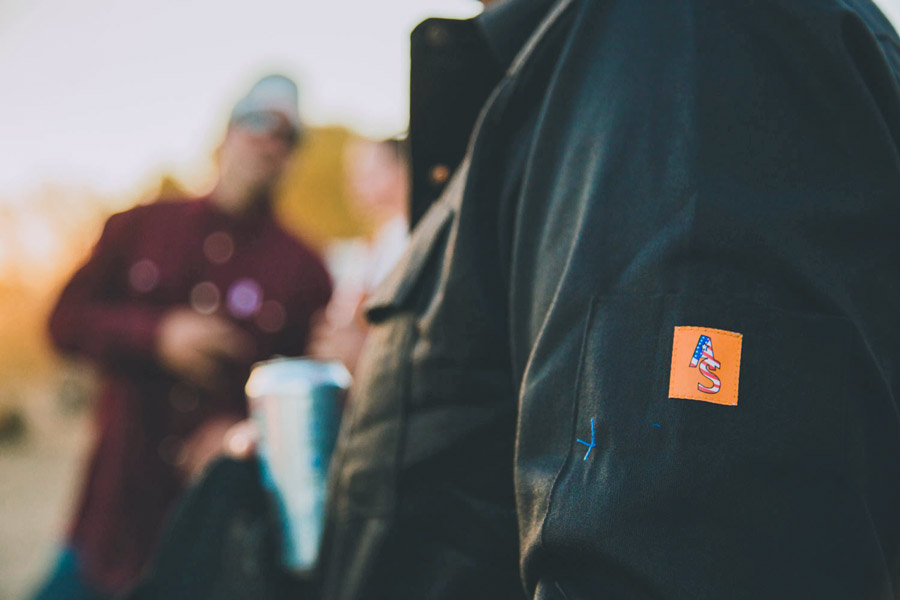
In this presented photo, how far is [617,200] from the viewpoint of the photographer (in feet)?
2.49

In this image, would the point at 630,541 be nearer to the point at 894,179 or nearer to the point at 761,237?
the point at 761,237

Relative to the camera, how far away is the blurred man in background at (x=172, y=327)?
267 centimetres

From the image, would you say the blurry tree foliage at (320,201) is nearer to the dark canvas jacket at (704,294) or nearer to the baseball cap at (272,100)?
the baseball cap at (272,100)

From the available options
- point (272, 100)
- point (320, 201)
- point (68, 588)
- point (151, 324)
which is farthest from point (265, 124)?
point (320, 201)

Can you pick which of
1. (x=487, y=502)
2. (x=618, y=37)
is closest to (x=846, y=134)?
Result: (x=618, y=37)

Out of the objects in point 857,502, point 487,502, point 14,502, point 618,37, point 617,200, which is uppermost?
point 618,37

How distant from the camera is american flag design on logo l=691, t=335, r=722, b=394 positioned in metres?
0.67

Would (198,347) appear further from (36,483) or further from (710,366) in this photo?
(36,483)

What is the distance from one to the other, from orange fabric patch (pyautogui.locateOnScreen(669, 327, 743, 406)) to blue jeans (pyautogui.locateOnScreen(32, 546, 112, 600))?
8.78ft

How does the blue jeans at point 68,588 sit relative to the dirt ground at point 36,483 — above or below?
above

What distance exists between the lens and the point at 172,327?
2.66 meters

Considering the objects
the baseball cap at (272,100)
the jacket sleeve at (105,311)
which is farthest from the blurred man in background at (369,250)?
the jacket sleeve at (105,311)

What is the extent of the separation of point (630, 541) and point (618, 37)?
1.88 ft

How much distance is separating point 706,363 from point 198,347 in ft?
7.53
